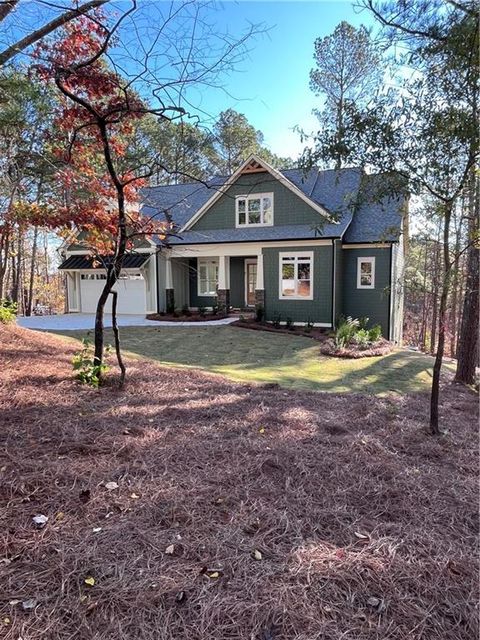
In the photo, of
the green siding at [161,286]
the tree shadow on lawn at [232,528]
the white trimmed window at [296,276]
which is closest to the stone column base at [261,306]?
the white trimmed window at [296,276]

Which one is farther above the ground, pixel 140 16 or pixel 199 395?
pixel 140 16

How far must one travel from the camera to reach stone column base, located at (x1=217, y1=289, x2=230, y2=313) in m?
17.1

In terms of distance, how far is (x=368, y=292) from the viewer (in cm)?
1599

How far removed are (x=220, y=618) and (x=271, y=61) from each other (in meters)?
5.81

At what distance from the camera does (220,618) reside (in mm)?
1803

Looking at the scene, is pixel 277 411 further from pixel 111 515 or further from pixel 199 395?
pixel 111 515

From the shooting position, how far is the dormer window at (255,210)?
16625 millimetres

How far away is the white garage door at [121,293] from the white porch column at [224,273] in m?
3.47

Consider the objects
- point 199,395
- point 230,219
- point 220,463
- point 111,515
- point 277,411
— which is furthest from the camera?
point 230,219

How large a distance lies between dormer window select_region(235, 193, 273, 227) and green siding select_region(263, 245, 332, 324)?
1548mm

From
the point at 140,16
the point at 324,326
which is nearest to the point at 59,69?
the point at 140,16

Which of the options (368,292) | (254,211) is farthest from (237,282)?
(368,292)

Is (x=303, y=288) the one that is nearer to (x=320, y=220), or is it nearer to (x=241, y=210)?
(x=320, y=220)

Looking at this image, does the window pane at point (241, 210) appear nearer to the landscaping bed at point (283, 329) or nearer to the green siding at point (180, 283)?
the green siding at point (180, 283)
